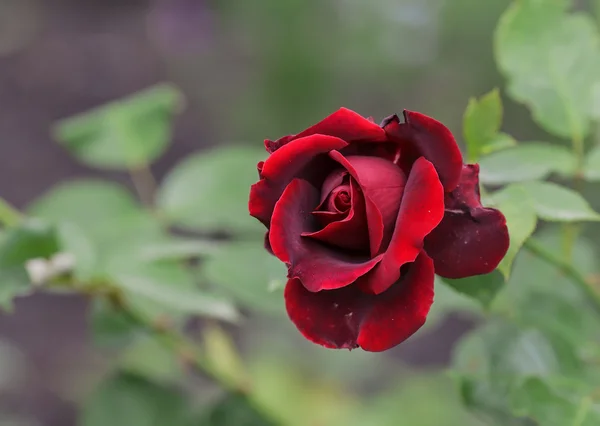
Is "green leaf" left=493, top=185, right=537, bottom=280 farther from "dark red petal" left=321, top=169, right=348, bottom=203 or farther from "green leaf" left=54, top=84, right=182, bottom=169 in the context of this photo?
"green leaf" left=54, top=84, right=182, bottom=169

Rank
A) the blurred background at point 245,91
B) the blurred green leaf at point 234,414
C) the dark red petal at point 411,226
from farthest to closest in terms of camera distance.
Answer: the blurred background at point 245,91
the blurred green leaf at point 234,414
the dark red petal at point 411,226

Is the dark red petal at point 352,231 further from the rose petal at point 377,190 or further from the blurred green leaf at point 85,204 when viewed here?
the blurred green leaf at point 85,204

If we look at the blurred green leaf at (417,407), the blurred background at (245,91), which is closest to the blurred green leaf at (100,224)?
the blurred green leaf at (417,407)

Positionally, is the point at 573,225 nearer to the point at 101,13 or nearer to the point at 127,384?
the point at 127,384

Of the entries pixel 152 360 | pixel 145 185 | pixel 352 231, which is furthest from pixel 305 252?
pixel 145 185

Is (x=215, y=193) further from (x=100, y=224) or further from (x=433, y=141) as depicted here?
(x=433, y=141)

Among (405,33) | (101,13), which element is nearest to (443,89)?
(405,33)
